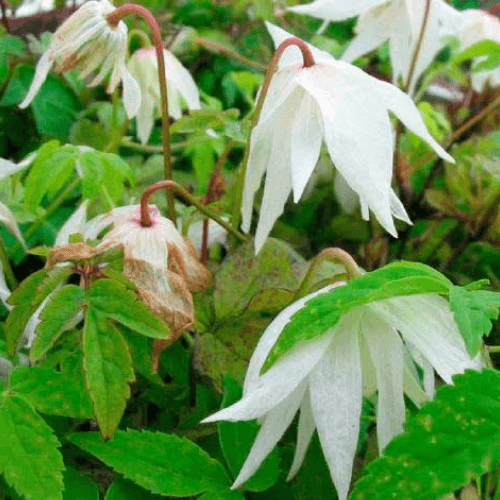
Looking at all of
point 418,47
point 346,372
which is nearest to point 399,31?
point 418,47

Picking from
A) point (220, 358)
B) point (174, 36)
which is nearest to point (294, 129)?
point (220, 358)

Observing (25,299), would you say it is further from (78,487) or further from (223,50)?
(223,50)

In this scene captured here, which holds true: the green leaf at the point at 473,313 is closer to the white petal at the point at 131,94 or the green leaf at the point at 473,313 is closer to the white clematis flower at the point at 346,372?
the white clematis flower at the point at 346,372

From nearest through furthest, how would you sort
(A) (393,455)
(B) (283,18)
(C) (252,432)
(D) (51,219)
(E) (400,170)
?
(A) (393,455) → (C) (252,432) → (D) (51,219) → (E) (400,170) → (B) (283,18)

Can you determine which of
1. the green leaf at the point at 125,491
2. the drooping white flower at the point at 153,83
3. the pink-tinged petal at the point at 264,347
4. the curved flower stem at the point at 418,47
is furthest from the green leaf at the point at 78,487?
the curved flower stem at the point at 418,47

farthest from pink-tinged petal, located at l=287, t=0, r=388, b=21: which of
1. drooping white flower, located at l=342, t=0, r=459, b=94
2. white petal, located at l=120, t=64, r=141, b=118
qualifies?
Answer: white petal, located at l=120, t=64, r=141, b=118

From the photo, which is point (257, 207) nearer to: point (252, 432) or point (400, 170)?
point (400, 170)
